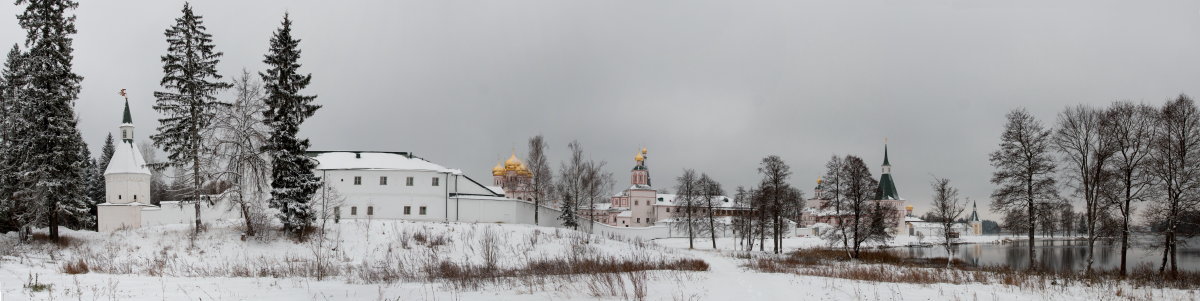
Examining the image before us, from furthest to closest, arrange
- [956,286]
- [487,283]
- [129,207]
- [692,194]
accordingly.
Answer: [692,194]
[129,207]
[956,286]
[487,283]

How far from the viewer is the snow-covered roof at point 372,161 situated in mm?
48281

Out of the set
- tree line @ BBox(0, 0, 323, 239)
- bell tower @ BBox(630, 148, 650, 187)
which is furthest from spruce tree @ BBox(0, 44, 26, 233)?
bell tower @ BBox(630, 148, 650, 187)

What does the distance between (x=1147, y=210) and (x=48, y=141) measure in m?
44.4

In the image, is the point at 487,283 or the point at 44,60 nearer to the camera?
the point at 487,283

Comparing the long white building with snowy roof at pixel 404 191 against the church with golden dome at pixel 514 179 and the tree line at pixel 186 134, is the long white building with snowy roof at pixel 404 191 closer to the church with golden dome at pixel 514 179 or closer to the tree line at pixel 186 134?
the church with golden dome at pixel 514 179

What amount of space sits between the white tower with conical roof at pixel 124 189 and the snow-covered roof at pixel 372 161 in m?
11.7

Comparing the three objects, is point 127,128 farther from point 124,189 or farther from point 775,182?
point 775,182

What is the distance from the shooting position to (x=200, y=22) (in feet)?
108

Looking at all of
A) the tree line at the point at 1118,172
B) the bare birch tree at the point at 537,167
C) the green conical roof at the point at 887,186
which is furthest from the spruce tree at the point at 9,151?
the green conical roof at the point at 887,186

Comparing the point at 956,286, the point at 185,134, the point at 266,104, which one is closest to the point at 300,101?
the point at 266,104

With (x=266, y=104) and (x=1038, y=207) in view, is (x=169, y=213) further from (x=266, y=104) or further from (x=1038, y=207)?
(x=1038, y=207)

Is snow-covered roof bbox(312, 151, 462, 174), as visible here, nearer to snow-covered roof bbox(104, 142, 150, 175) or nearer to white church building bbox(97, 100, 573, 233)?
white church building bbox(97, 100, 573, 233)

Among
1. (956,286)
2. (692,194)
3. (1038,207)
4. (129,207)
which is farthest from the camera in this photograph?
(692,194)

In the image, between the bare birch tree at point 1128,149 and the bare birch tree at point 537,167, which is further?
the bare birch tree at point 537,167
